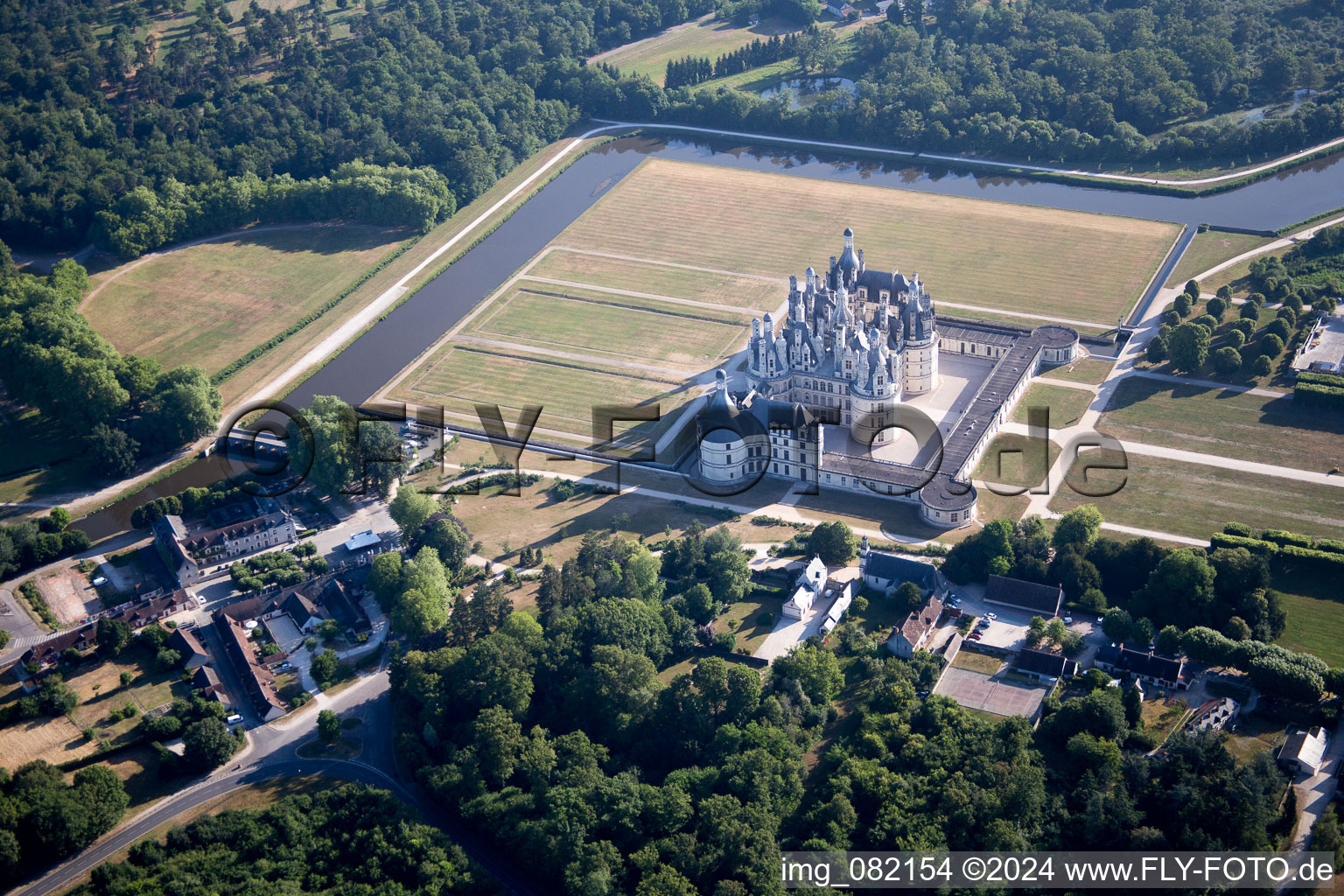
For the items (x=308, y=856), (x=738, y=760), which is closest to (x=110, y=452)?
(x=308, y=856)

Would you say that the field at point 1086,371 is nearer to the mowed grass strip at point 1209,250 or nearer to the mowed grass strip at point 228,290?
the mowed grass strip at point 1209,250

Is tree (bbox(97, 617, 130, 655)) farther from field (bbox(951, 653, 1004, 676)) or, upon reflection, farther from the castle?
field (bbox(951, 653, 1004, 676))

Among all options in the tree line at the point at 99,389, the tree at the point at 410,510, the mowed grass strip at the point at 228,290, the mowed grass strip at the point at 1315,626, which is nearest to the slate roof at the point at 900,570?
the mowed grass strip at the point at 1315,626

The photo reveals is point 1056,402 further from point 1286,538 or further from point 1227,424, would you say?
point 1286,538

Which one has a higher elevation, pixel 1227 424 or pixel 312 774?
pixel 1227 424

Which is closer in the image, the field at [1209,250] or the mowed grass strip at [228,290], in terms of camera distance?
the field at [1209,250]
